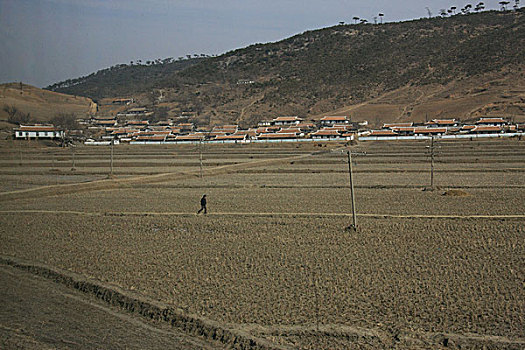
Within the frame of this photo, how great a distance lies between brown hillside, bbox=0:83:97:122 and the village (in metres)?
26.4

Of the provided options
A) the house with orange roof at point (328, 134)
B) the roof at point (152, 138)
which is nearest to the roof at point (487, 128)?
the house with orange roof at point (328, 134)

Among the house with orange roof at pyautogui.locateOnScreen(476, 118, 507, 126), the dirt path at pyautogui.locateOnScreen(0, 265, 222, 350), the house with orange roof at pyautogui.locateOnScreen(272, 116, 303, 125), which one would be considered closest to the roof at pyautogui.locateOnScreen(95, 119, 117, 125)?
the house with orange roof at pyautogui.locateOnScreen(272, 116, 303, 125)

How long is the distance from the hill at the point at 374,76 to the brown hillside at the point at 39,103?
56.6 ft

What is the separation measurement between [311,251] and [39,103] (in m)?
131

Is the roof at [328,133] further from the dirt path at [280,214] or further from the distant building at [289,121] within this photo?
the dirt path at [280,214]

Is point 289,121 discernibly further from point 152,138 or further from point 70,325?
point 70,325

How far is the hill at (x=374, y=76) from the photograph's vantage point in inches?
3930

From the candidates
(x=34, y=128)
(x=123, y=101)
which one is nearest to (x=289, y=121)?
(x=34, y=128)

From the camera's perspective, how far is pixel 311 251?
15727mm

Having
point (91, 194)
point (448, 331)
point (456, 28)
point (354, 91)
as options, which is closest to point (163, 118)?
point (354, 91)

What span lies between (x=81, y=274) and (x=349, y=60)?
432ft

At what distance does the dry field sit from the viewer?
10477mm

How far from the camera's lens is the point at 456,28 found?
146 m

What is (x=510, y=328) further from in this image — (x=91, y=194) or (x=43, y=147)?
(x=43, y=147)
